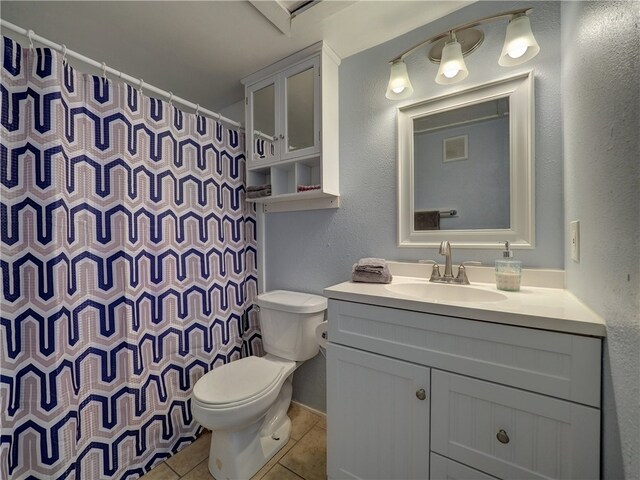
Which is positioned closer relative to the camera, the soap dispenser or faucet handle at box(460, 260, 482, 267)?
the soap dispenser

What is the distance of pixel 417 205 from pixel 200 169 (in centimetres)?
128

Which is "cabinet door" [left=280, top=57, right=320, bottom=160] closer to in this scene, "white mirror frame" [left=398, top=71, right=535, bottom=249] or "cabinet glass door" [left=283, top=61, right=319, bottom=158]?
"cabinet glass door" [left=283, top=61, right=319, bottom=158]

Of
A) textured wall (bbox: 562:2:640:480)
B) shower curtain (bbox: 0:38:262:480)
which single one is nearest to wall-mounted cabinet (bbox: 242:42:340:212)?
shower curtain (bbox: 0:38:262:480)

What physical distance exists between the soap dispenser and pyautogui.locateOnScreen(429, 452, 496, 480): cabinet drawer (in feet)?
2.02

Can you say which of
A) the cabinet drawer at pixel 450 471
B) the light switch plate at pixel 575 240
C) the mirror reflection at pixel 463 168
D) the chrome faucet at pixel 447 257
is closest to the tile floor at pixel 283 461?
the cabinet drawer at pixel 450 471

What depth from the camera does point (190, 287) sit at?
149 cm

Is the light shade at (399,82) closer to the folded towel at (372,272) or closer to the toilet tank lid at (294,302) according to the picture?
the folded towel at (372,272)

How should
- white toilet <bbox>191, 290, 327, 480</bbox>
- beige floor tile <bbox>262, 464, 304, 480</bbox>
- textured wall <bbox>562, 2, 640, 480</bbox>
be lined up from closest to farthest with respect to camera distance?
textured wall <bbox>562, 2, 640, 480</bbox> → white toilet <bbox>191, 290, 327, 480</bbox> → beige floor tile <bbox>262, 464, 304, 480</bbox>

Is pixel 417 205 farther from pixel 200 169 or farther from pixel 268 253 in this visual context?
pixel 200 169

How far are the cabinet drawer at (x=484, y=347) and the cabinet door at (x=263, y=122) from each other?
1.10m

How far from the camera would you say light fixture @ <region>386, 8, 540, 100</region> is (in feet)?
3.17

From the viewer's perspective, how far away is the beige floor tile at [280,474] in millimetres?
1206

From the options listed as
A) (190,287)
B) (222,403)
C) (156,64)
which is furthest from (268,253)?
(156,64)

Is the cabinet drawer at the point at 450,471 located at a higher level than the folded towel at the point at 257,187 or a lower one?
lower
